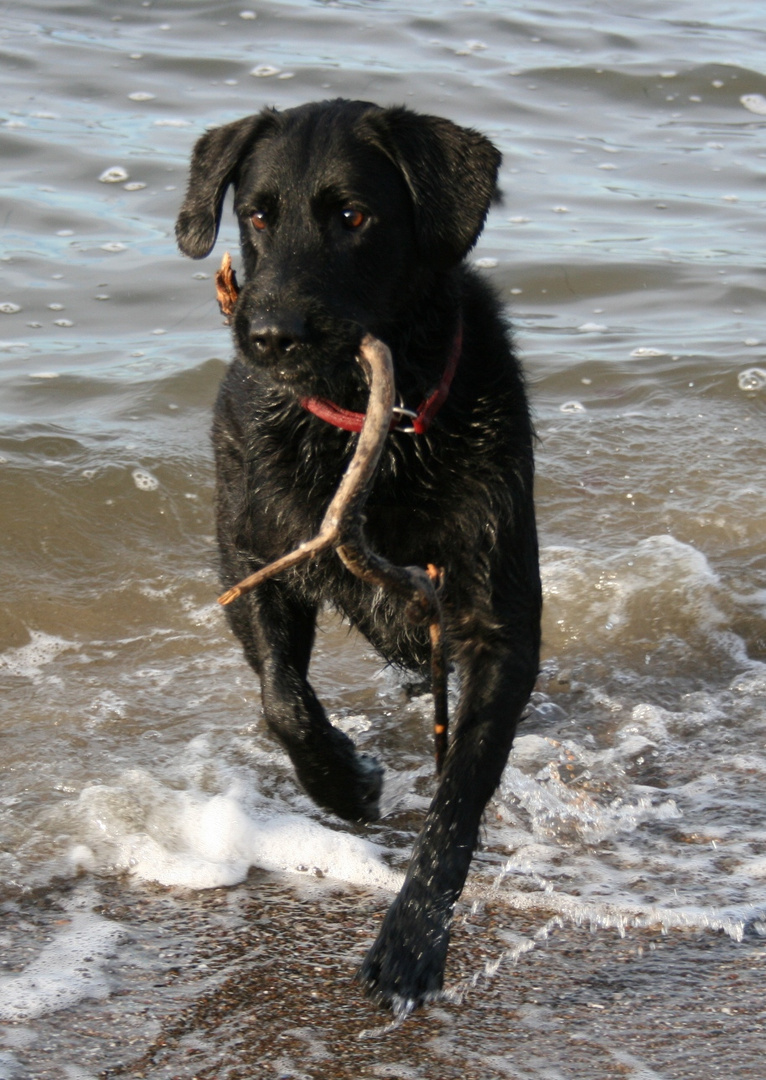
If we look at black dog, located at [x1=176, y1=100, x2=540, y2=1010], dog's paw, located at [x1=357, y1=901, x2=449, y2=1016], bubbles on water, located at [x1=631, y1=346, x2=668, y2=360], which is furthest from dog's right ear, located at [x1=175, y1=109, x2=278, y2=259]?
bubbles on water, located at [x1=631, y1=346, x2=668, y2=360]

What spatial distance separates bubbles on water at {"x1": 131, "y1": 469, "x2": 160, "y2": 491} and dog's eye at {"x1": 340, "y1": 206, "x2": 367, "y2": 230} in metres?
2.93

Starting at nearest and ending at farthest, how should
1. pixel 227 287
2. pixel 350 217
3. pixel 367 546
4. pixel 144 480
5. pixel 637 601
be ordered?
1. pixel 367 546
2. pixel 350 217
3. pixel 227 287
4. pixel 637 601
5. pixel 144 480

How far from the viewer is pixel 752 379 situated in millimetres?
7117

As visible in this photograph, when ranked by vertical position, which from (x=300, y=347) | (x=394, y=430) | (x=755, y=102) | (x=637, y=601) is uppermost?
(x=755, y=102)

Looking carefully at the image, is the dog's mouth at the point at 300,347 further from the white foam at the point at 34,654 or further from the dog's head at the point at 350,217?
the white foam at the point at 34,654

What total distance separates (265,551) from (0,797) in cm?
99

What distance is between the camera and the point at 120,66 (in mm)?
10578

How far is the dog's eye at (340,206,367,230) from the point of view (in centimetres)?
320

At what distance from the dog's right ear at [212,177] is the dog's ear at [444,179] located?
35 centimetres

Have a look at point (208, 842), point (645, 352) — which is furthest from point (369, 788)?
point (645, 352)

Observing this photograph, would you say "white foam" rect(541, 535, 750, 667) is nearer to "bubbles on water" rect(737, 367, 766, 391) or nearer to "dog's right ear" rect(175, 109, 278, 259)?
"bubbles on water" rect(737, 367, 766, 391)

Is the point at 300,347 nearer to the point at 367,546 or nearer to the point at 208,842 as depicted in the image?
the point at 367,546

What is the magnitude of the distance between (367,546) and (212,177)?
1270 mm

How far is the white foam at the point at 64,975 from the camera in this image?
2.80 m
